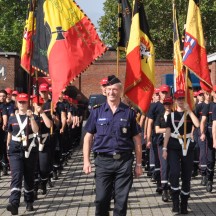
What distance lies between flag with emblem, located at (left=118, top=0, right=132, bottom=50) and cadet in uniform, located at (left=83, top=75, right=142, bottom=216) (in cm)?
452

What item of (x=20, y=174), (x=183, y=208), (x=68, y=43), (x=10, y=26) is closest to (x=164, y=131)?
(x=183, y=208)

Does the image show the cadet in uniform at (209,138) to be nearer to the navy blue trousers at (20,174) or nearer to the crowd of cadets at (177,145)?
the crowd of cadets at (177,145)

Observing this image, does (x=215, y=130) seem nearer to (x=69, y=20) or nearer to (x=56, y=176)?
(x=69, y=20)

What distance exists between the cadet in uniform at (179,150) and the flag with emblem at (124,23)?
2.73 m

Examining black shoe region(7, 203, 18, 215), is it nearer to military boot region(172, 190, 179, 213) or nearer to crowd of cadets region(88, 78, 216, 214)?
crowd of cadets region(88, 78, 216, 214)

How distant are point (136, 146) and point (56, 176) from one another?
21.1 feet

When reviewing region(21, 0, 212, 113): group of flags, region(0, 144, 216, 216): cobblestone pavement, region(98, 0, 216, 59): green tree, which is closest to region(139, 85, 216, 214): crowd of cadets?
region(0, 144, 216, 216): cobblestone pavement

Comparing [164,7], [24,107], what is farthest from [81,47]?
[164,7]

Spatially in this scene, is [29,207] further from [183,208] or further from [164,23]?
[164,23]

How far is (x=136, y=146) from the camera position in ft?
22.7

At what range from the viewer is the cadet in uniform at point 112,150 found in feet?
22.1

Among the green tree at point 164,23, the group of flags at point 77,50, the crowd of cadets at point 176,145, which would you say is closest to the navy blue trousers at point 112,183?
the crowd of cadets at point 176,145

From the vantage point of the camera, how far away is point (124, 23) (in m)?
11.4

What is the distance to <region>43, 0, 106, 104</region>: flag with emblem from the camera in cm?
923
